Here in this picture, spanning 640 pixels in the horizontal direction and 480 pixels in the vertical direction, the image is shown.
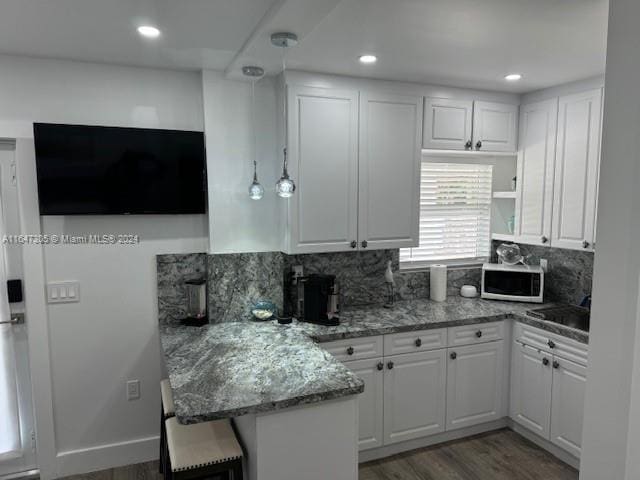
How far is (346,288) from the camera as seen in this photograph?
3443 mm

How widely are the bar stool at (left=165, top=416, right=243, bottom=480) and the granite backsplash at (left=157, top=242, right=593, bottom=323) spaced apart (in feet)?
3.38

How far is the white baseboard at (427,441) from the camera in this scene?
303 centimetres

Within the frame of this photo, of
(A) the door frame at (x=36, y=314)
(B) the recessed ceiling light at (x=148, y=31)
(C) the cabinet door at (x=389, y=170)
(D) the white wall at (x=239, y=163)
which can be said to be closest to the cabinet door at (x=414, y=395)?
(C) the cabinet door at (x=389, y=170)

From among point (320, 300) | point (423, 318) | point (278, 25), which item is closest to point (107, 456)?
point (320, 300)

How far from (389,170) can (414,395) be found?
154 centimetres

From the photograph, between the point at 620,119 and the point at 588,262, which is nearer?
the point at 620,119

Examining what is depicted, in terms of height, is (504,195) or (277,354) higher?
(504,195)

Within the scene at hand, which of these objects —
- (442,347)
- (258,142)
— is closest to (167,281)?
(258,142)

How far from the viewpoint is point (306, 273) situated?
332cm

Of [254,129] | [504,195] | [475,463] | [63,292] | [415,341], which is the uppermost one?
[254,129]

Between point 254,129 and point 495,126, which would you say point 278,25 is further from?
point 495,126

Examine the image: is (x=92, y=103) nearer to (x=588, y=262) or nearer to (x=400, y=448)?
(x=400, y=448)

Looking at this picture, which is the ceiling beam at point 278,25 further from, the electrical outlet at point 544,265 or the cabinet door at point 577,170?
the electrical outlet at point 544,265

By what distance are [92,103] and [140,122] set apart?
0.29 meters
